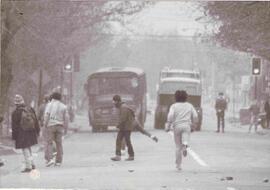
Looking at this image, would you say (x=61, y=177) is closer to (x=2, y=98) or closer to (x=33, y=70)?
(x=2, y=98)

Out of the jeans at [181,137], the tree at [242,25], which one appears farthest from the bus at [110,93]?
the jeans at [181,137]

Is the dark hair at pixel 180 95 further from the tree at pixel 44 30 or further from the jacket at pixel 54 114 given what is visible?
the tree at pixel 44 30

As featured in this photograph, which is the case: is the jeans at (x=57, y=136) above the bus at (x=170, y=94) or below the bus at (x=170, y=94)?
below

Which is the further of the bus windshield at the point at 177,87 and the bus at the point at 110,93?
the bus windshield at the point at 177,87

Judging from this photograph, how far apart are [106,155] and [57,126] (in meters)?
5.74

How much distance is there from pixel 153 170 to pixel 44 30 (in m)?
19.0

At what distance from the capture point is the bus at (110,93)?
47.5m

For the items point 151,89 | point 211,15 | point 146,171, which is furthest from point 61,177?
point 151,89

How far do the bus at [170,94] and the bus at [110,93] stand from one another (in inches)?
37.6

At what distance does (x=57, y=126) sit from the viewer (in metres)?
24.2

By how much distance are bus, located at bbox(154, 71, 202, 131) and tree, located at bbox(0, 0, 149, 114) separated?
4266 millimetres

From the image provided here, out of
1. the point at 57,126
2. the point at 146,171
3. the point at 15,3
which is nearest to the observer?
the point at 146,171

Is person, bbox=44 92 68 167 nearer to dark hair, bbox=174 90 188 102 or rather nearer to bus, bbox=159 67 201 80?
dark hair, bbox=174 90 188 102

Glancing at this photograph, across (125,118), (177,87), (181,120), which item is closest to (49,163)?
(125,118)
